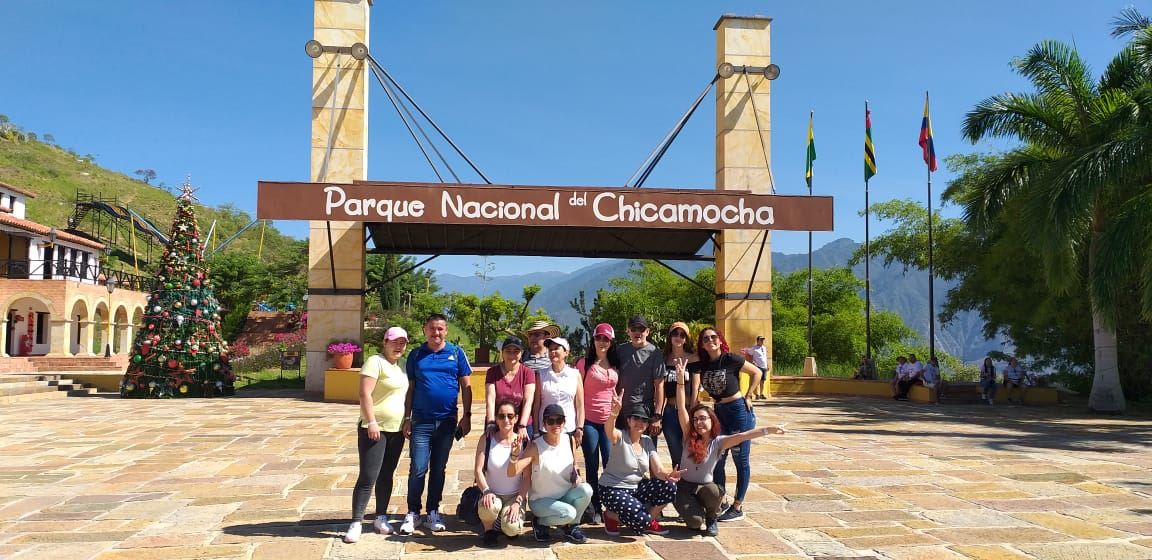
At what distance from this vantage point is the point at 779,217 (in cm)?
1470

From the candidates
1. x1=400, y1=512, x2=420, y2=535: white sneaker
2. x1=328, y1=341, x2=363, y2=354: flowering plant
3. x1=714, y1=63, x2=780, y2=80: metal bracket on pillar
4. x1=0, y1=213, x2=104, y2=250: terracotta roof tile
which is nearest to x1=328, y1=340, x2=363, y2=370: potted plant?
x1=328, y1=341, x2=363, y2=354: flowering plant

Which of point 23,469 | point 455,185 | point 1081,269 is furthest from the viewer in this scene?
point 1081,269

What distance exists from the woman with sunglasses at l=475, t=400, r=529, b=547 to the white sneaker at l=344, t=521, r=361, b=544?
2.66 feet

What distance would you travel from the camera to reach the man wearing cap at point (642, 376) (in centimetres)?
559

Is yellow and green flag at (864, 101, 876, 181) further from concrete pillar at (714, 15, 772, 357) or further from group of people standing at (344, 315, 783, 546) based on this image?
group of people standing at (344, 315, 783, 546)

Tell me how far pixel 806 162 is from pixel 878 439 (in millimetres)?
16822

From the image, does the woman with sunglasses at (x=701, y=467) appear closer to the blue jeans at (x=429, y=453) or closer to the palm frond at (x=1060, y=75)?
the blue jeans at (x=429, y=453)

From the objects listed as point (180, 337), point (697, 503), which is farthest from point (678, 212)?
point (180, 337)

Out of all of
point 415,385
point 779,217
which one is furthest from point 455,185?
point 415,385

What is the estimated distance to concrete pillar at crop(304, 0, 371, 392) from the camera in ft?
51.8

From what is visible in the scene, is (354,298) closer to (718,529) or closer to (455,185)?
(455,185)

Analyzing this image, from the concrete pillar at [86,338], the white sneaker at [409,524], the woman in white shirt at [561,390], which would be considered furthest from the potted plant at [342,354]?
the concrete pillar at [86,338]

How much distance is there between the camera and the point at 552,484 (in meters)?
5.20

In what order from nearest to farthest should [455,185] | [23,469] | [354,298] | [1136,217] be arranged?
[23,469] → [1136,217] → [455,185] → [354,298]
